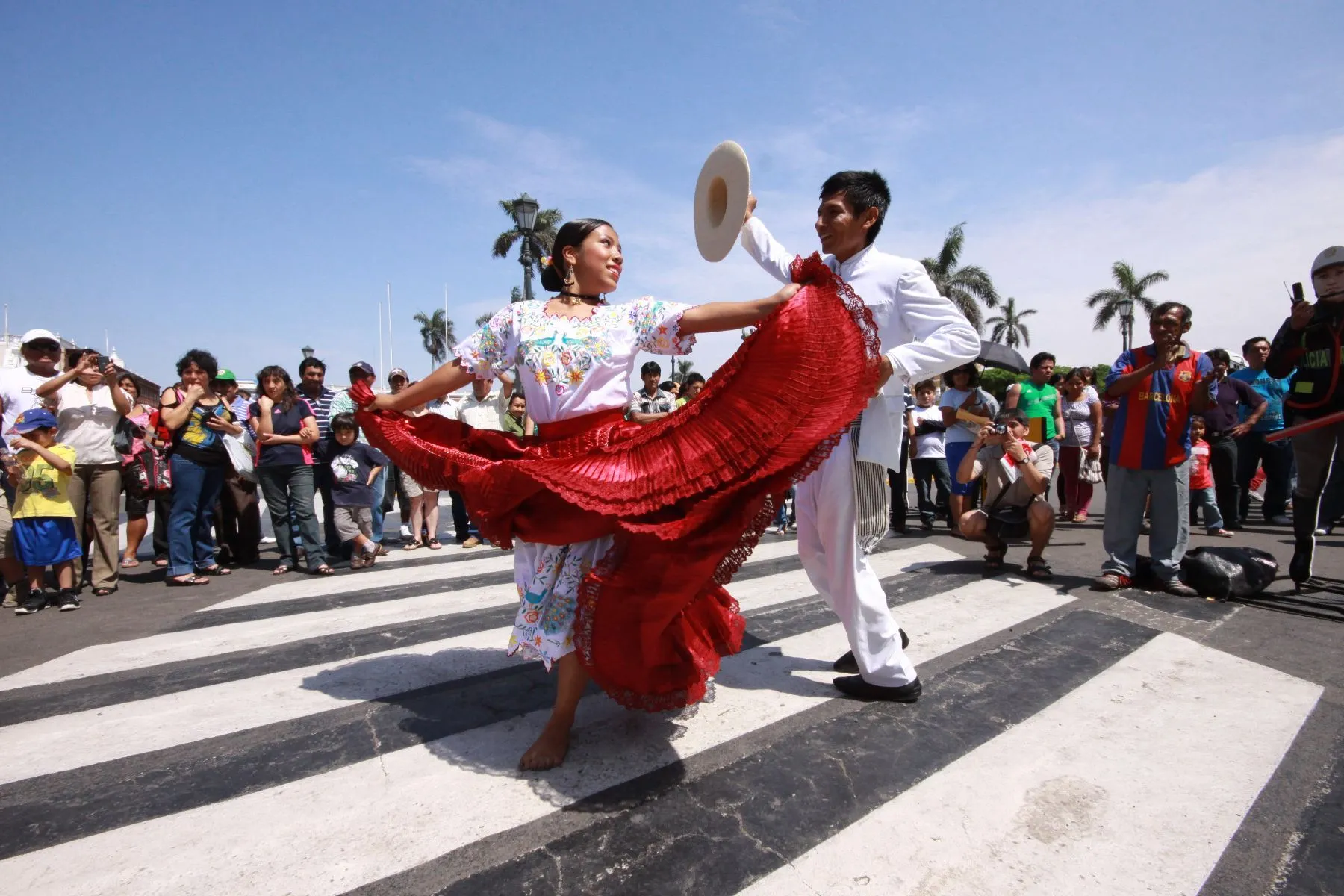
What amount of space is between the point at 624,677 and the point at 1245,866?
5.94 feet

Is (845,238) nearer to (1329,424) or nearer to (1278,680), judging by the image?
(1278,680)

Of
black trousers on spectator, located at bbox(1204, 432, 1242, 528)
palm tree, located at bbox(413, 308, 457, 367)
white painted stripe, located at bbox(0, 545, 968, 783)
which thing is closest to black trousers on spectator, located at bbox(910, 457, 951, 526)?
black trousers on spectator, located at bbox(1204, 432, 1242, 528)

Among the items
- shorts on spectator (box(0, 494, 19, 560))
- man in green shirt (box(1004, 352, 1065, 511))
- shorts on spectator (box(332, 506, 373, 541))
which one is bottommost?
shorts on spectator (box(332, 506, 373, 541))

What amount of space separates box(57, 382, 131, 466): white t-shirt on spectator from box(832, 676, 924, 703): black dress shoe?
19.9 feet

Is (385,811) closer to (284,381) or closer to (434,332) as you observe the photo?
(284,381)

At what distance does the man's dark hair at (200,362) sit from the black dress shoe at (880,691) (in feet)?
19.9

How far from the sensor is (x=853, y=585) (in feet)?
9.64

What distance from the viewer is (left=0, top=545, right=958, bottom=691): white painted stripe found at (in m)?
3.72

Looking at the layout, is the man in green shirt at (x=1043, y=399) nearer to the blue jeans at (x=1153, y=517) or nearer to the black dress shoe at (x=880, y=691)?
the blue jeans at (x=1153, y=517)

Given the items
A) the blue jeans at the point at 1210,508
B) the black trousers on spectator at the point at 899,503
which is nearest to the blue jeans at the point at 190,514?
the black trousers on spectator at the point at 899,503

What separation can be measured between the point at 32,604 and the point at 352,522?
2.21 metres

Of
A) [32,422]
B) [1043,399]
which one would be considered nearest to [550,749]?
[32,422]

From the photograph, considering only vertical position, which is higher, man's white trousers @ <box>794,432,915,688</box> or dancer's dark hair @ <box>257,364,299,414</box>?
dancer's dark hair @ <box>257,364,299,414</box>

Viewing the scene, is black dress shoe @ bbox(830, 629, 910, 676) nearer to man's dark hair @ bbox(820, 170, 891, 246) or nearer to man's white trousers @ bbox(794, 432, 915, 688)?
man's white trousers @ bbox(794, 432, 915, 688)
